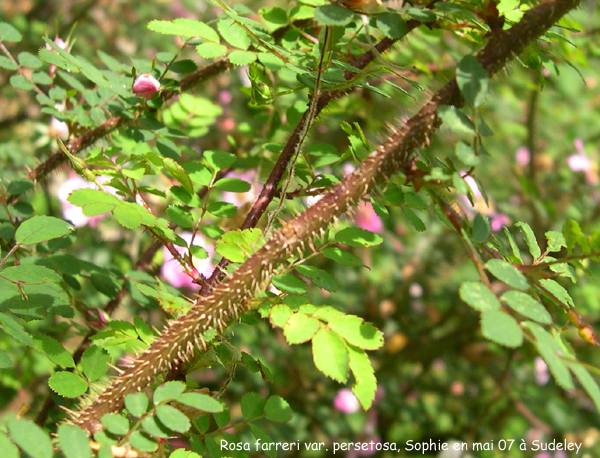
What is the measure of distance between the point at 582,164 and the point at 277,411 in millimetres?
2263

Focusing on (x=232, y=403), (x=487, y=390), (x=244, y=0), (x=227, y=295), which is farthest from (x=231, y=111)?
(x=227, y=295)

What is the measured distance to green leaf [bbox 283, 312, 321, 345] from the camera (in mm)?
694

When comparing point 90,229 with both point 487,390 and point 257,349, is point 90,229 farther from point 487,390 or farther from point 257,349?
point 487,390

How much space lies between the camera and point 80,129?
3.84ft

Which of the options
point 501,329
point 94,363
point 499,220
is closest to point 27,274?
point 94,363

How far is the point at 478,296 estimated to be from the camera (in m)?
0.65

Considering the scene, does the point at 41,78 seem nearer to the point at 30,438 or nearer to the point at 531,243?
the point at 30,438

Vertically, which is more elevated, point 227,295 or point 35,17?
point 227,295

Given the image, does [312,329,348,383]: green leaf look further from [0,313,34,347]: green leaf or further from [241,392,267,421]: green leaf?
[0,313,34,347]: green leaf

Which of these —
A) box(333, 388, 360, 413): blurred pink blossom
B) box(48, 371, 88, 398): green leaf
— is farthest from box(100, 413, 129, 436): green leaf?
box(333, 388, 360, 413): blurred pink blossom

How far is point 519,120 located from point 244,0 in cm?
171

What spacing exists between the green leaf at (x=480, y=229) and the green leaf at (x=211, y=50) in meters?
0.51

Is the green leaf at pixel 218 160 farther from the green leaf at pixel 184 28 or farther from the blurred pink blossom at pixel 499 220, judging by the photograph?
the blurred pink blossom at pixel 499 220

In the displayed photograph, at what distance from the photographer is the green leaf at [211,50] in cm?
92
